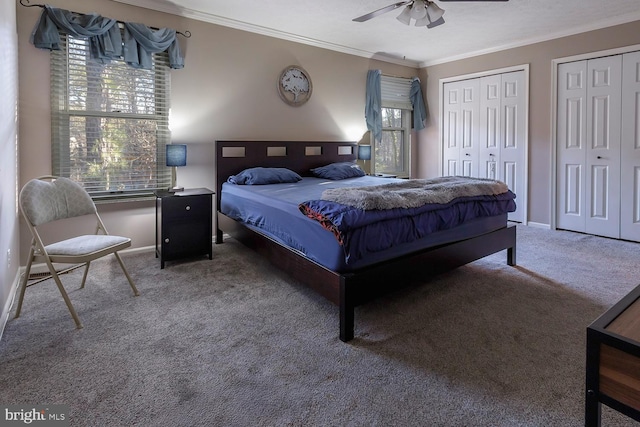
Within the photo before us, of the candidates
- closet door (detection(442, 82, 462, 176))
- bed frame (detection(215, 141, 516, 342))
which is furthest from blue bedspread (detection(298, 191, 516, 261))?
closet door (detection(442, 82, 462, 176))

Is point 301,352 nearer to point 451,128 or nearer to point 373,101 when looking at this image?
point 373,101

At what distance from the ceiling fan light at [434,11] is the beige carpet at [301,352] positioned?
7.07 feet

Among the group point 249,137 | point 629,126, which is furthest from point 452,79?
point 249,137

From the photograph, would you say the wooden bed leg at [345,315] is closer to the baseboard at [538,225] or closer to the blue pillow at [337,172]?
the blue pillow at [337,172]

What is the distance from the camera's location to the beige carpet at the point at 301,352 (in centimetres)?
157

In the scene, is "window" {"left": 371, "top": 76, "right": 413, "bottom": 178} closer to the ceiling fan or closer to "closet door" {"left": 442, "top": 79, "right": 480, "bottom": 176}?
"closet door" {"left": 442, "top": 79, "right": 480, "bottom": 176}

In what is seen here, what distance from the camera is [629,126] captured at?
4.19m

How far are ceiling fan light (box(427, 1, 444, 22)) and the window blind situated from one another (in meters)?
2.65

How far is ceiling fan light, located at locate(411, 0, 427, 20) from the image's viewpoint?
3.03 meters

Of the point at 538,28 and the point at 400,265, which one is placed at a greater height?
the point at 538,28

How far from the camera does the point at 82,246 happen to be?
7.98ft

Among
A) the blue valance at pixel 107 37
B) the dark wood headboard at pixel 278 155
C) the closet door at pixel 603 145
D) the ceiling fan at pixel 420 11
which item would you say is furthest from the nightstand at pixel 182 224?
the closet door at pixel 603 145

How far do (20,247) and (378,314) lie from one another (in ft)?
9.98

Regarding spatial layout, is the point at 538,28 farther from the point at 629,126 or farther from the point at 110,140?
the point at 110,140
